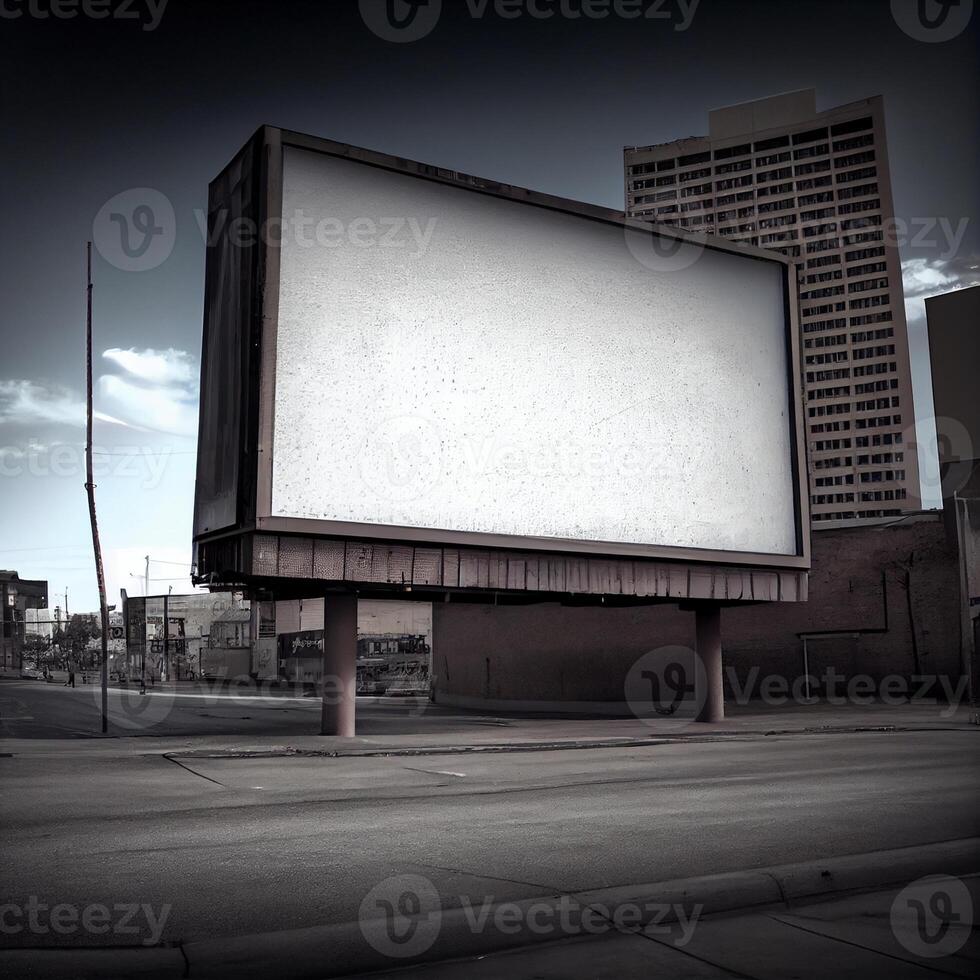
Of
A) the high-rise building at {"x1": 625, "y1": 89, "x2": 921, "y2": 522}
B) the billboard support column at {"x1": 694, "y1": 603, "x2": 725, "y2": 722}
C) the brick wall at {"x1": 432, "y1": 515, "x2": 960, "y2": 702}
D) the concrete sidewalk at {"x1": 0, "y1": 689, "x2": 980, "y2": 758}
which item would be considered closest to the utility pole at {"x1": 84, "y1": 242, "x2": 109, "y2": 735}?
the concrete sidewalk at {"x1": 0, "y1": 689, "x2": 980, "y2": 758}

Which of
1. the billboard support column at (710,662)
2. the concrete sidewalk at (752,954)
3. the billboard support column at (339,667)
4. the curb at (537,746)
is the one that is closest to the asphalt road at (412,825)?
the concrete sidewalk at (752,954)

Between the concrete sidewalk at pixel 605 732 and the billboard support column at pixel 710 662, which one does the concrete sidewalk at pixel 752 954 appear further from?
the billboard support column at pixel 710 662

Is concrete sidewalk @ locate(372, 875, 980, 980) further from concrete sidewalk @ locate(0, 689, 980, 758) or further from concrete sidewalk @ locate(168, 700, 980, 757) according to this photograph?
concrete sidewalk @ locate(168, 700, 980, 757)

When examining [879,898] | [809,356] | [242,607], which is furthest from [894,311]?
[879,898]

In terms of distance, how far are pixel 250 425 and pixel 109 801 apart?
9483 millimetres

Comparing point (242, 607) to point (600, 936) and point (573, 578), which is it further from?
point (600, 936)

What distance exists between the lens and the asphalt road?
6094 millimetres

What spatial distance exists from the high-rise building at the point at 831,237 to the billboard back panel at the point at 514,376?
4527 inches

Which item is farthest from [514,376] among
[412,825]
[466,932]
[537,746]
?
[466,932]

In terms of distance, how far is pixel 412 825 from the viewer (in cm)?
856

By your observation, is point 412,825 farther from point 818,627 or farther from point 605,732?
point 818,627

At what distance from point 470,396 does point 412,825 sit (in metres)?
13.0

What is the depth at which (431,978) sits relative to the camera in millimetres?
4574

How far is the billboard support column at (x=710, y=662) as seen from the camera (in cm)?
2541
